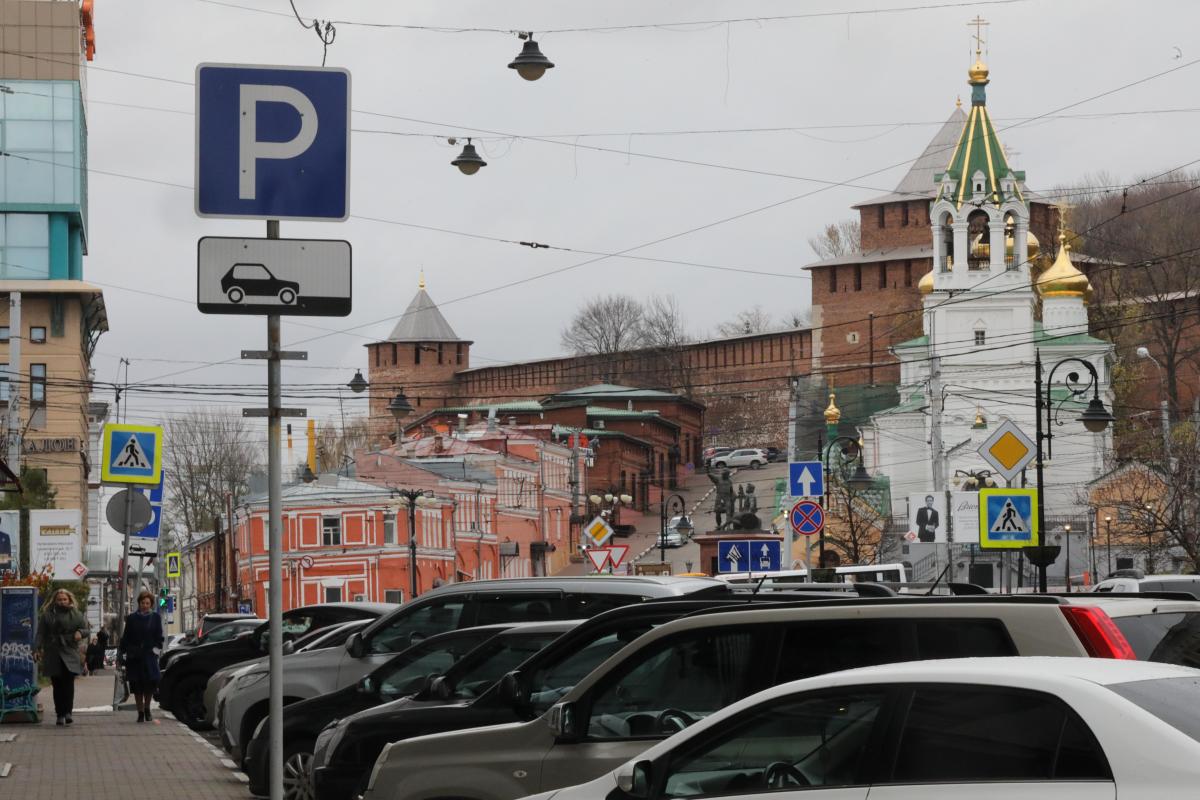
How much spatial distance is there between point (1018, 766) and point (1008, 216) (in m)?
90.4

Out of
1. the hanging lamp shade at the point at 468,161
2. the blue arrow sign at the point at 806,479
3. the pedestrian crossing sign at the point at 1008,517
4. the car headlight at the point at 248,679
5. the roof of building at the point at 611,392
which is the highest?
the roof of building at the point at 611,392

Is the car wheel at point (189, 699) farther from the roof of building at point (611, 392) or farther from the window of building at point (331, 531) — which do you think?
the roof of building at point (611, 392)

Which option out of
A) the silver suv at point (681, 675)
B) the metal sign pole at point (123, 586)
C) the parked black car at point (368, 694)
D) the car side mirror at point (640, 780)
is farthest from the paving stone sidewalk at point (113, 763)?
the car side mirror at point (640, 780)

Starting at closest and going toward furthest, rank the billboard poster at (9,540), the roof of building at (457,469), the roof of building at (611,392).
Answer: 1. the billboard poster at (9,540)
2. the roof of building at (457,469)
3. the roof of building at (611,392)

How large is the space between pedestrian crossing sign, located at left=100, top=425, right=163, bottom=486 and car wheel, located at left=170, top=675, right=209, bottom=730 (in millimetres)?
2554

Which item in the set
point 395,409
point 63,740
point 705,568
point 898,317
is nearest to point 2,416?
point 395,409

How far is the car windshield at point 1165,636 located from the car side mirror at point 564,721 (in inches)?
92.9

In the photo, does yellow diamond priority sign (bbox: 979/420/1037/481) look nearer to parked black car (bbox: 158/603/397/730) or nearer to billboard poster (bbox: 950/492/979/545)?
parked black car (bbox: 158/603/397/730)

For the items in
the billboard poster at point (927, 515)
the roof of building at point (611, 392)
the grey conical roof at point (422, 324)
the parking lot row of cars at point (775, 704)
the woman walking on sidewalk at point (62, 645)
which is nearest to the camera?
the parking lot row of cars at point (775, 704)

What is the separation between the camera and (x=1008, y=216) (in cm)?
9325

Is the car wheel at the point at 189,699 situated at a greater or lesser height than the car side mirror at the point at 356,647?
lesser

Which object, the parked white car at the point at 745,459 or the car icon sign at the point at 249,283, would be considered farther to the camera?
the parked white car at the point at 745,459

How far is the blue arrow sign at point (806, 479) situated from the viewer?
29641mm

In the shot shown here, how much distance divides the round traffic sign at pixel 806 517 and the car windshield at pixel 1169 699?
22.8m
